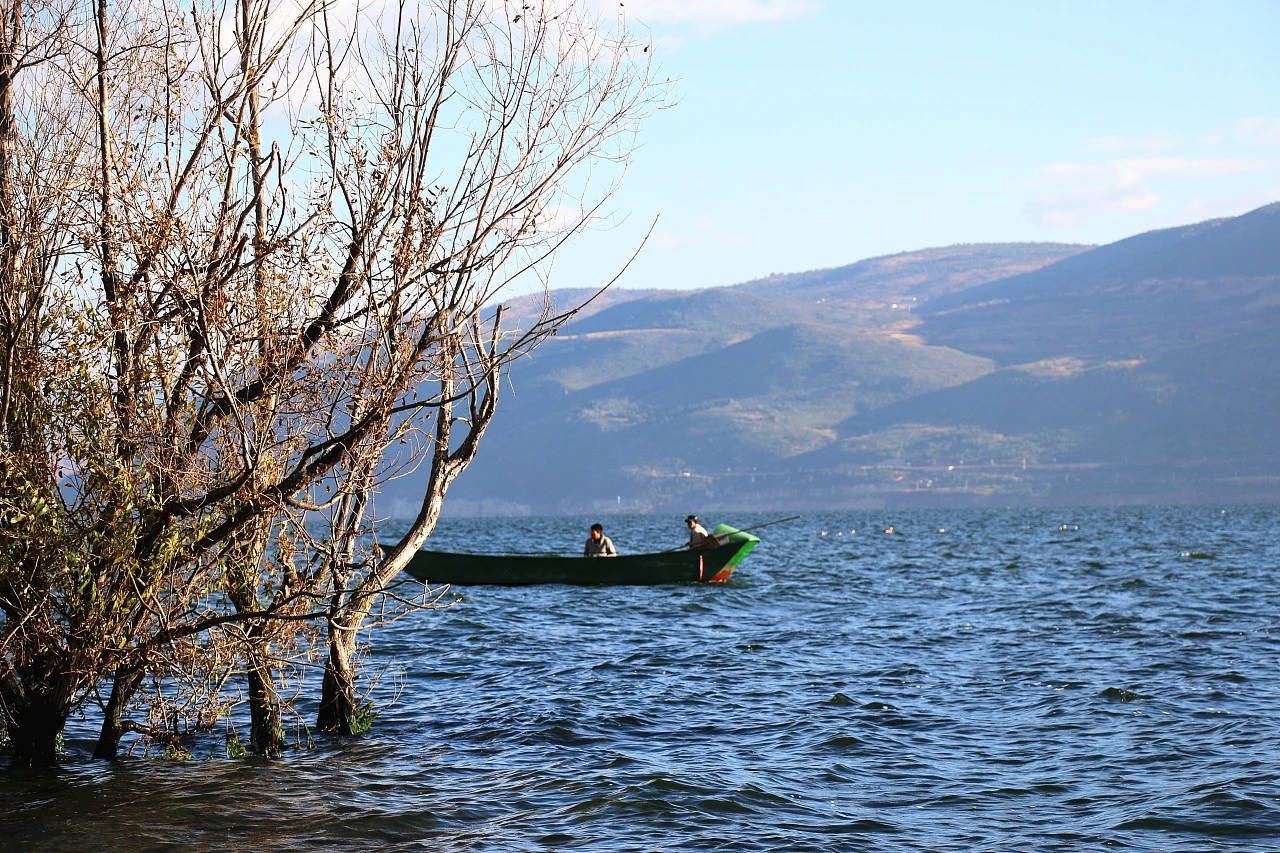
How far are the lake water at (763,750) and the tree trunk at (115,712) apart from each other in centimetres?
→ 14

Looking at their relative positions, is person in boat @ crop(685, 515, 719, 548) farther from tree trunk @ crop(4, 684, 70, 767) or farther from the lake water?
tree trunk @ crop(4, 684, 70, 767)

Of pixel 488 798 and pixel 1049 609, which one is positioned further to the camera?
pixel 1049 609

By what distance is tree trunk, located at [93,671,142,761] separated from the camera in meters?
8.62

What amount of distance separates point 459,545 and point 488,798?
161 feet

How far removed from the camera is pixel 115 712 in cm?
908

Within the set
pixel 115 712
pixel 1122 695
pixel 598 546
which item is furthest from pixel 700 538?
pixel 115 712

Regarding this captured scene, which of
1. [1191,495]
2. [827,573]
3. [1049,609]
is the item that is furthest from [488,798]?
[1191,495]

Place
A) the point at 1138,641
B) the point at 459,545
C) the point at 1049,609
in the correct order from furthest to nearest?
the point at 459,545
the point at 1049,609
the point at 1138,641

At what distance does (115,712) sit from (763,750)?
5.15 meters

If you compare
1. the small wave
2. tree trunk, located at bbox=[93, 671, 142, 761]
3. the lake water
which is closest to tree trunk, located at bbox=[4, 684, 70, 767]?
the lake water

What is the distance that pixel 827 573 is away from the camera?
32.5m

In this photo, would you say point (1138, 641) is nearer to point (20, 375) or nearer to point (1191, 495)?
point (20, 375)

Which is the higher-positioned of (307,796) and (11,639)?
(11,639)

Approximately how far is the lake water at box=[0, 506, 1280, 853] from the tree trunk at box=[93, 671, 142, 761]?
142 mm
